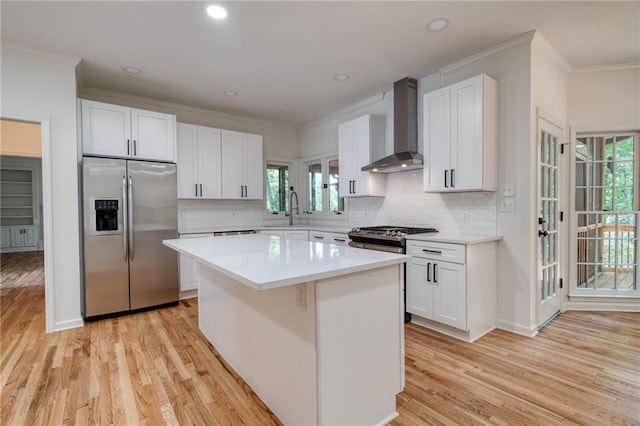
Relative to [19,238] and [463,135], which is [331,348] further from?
[19,238]

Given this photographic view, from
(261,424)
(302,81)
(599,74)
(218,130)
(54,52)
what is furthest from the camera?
(218,130)

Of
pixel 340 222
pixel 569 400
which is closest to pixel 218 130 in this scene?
pixel 340 222

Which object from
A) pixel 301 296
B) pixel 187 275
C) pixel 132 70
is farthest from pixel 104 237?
pixel 301 296

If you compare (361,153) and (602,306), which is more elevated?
(361,153)

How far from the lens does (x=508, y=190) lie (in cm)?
294

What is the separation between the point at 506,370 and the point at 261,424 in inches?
69.7

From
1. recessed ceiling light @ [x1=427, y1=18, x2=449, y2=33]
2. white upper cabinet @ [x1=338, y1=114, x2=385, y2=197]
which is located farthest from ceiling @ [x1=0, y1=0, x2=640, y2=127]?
white upper cabinet @ [x1=338, y1=114, x2=385, y2=197]

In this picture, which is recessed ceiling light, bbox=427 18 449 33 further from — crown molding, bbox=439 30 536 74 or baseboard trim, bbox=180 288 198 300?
baseboard trim, bbox=180 288 198 300

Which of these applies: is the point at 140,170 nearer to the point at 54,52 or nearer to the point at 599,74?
the point at 54,52

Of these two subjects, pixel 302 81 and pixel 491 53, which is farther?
pixel 302 81

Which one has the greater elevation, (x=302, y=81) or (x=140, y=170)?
(x=302, y=81)

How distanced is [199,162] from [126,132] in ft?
3.33

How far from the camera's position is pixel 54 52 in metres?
2.96

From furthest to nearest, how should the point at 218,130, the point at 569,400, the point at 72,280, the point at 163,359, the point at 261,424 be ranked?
the point at 218,130, the point at 72,280, the point at 163,359, the point at 569,400, the point at 261,424
